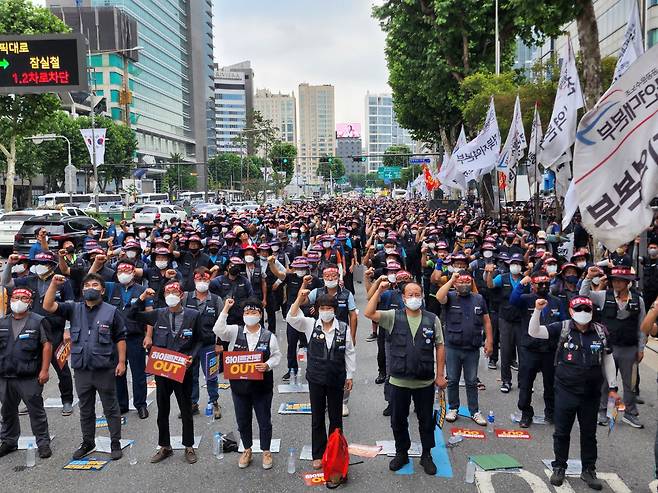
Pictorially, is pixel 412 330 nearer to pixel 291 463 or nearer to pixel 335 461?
pixel 335 461

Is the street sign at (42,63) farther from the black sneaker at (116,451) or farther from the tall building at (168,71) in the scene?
the tall building at (168,71)

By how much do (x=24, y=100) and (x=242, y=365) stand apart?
1164 inches

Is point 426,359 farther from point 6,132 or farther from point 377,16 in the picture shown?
point 6,132

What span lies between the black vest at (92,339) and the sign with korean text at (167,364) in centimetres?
51

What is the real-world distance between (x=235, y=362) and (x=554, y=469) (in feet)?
10.7

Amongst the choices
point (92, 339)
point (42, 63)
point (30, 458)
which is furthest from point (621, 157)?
point (42, 63)

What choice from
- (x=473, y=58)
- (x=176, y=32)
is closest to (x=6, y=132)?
(x=473, y=58)

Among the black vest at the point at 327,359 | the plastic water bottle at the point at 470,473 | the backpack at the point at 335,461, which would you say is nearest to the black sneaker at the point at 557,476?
the plastic water bottle at the point at 470,473

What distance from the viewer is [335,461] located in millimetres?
5699

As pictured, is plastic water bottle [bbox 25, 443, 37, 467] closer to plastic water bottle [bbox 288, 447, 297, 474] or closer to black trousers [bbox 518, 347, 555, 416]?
→ plastic water bottle [bbox 288, 447, 297, 474]

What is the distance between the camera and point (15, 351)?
6.33 meters

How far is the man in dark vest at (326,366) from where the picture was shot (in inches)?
239

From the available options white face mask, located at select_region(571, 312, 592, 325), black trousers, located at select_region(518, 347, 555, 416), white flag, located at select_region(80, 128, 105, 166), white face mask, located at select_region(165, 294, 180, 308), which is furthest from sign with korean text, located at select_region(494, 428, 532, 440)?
white flag, located at select_region(80, 128, 105, 166)

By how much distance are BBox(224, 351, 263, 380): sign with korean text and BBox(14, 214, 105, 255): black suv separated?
46.2 feet
